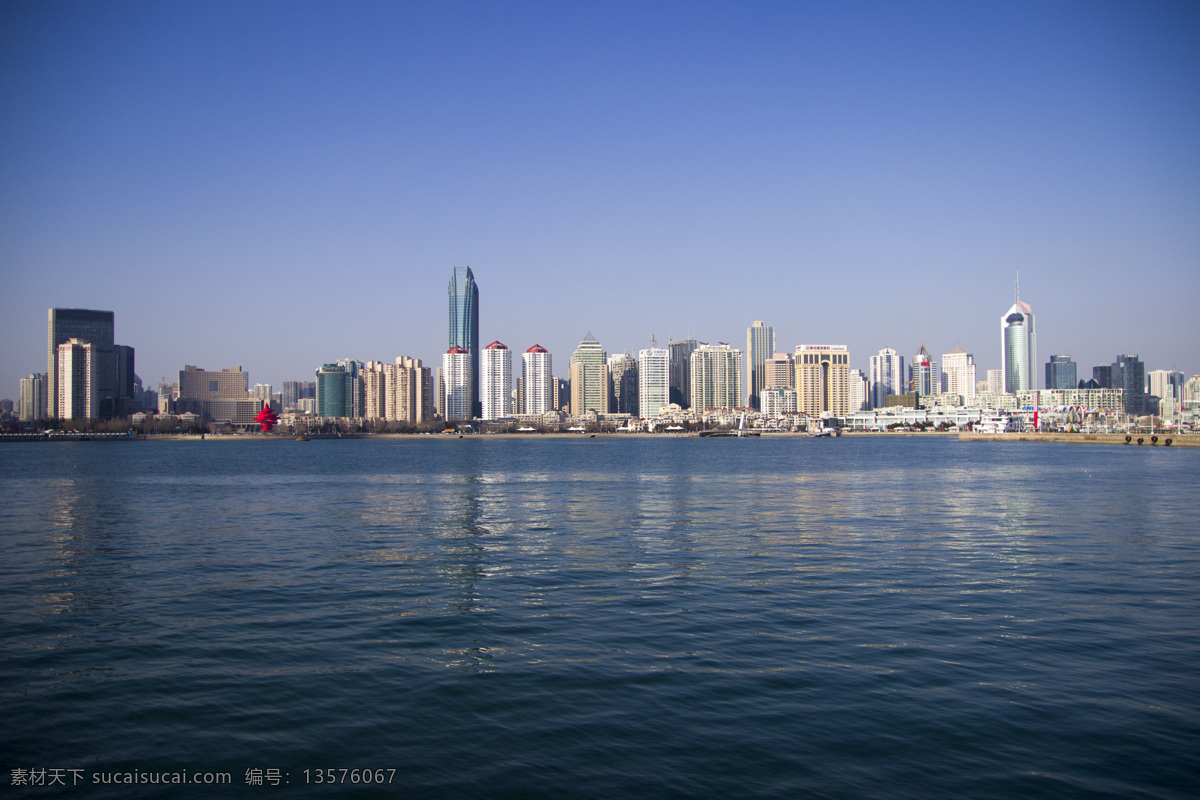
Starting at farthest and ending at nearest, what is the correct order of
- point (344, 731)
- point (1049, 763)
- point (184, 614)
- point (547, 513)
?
point (547, 513) → point (184, 614) → point (344, 731) → point (1049, 763)

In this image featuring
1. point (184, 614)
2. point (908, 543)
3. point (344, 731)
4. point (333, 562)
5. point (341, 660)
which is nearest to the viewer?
point (344, 731)

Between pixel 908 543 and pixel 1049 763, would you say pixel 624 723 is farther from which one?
pixel 908 543

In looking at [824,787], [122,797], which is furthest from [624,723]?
[122,797]

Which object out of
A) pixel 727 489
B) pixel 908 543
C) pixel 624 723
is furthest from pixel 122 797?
pixel 727 489

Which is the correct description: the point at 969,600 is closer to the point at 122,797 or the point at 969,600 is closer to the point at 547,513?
the point at 122,797

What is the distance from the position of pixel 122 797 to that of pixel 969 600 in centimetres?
1568

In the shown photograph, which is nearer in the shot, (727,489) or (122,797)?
(122,797)

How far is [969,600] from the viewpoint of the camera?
17.1 metres

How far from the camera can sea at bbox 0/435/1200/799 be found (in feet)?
29.7

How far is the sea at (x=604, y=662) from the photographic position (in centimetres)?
906

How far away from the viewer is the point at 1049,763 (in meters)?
9.18

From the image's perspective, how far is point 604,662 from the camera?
12.8 metres

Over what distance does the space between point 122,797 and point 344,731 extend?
2478mm

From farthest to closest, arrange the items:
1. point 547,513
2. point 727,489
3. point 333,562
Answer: point 727,489, point 547,513, point 333,562
